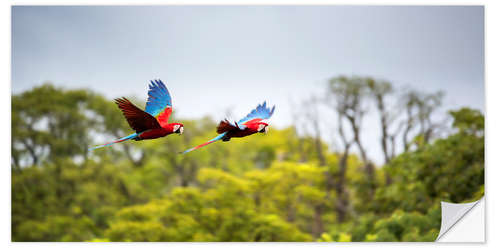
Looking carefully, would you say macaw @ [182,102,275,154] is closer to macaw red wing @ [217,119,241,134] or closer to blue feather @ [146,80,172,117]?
macaw red wing @ [217,119,241,134]

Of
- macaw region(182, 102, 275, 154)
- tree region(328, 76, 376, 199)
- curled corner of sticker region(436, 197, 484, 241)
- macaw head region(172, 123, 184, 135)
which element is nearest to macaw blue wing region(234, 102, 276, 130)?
macaw region(182, 102, 275, 154)

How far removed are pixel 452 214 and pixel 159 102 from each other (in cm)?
386

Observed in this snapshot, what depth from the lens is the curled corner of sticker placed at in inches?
152

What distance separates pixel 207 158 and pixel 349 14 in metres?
3.46

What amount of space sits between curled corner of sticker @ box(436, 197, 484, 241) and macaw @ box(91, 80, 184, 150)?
3660 millimetres

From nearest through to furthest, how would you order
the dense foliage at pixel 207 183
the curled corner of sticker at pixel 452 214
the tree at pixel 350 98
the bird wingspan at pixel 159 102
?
the bird wingspan at pixel 159 102, the curled corner of sticker at pixel 452 214, the dense foliage at pixel 207 183, the tree at pixel 350 98

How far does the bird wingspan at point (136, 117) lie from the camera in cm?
86

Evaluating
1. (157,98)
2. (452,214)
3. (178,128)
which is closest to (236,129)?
(178,128)

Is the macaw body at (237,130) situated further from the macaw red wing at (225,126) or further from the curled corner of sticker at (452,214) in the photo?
the curled corner of sticker at (452,214)

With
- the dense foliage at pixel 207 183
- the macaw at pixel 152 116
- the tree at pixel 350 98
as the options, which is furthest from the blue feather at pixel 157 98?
the tree at pixel 350 98

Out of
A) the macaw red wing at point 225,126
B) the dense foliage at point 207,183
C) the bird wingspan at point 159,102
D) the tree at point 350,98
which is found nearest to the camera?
the macaw red wing at point 225,126

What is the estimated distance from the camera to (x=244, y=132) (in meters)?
0.91

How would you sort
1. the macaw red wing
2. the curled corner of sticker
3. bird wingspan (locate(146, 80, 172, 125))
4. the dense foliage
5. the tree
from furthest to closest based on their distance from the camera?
the tree → the dense foliage → the curled corner of sticker → bird wingspan (locate(146, 80, 172, 125)) → the macaw red wing

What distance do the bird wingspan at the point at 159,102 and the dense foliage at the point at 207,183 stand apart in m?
3.64
